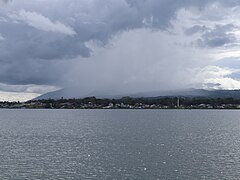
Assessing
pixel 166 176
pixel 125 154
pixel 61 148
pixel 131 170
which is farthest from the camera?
pixel 61 148

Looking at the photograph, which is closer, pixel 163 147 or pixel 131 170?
pixel 131 170

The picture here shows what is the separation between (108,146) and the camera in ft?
247

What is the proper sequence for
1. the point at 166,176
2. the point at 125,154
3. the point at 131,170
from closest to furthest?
the point at 166,176 → the point at 131,170 → the point at 125,154

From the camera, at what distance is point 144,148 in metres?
71.9

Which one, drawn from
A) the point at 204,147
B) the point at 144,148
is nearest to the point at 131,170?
the point at 144,148

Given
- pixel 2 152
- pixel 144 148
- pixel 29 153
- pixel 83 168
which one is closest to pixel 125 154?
pixel 144 148

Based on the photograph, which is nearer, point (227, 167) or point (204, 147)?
point (227, 167)

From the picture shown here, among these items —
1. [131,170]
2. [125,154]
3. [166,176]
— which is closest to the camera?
[166,176]

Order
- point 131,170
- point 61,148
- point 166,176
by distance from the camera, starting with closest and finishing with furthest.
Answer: point 166,176
point 131,170
point 61,148

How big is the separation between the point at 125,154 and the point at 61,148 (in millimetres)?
15654

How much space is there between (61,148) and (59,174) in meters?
24.9

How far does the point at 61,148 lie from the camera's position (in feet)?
236

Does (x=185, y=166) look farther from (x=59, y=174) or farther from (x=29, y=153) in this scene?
(x=29, y=153)

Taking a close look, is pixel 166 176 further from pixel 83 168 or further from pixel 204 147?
pixel 204 147
